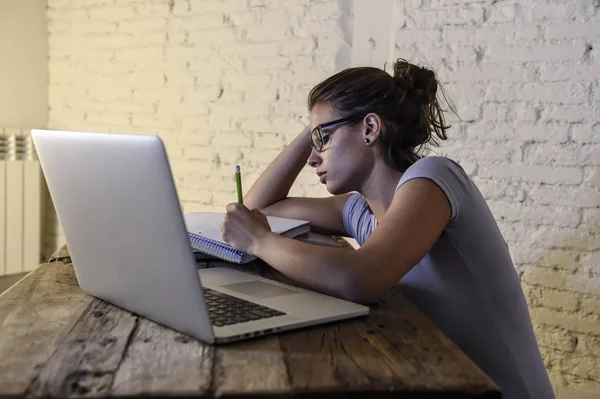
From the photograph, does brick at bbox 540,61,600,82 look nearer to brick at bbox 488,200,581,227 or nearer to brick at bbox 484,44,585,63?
brick at bbox 484,44,585,63

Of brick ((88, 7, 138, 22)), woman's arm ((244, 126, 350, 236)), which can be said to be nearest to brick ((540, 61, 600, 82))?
woman's arm ((244, 126, 350, 236))

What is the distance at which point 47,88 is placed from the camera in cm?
310

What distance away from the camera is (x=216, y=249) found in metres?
1.21

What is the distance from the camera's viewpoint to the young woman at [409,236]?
0.95 metres

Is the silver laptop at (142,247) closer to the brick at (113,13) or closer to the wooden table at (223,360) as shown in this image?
the wooden table at (223,360)

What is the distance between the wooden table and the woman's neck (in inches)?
18.4

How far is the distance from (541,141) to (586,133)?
0.44 ft

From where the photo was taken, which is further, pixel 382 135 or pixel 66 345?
pixel 382 135

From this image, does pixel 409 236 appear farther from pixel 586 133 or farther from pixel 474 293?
pixel 586 133

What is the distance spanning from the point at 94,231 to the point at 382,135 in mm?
652

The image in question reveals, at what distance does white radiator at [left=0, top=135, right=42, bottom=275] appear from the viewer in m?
2.85

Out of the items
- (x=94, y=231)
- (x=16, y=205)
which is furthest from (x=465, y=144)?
(x=16, y=205)

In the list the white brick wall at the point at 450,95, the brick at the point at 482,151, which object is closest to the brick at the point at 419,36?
the white brick wall at the point at 450,95

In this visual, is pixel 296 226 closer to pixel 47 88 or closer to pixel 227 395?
pixel 227 395
